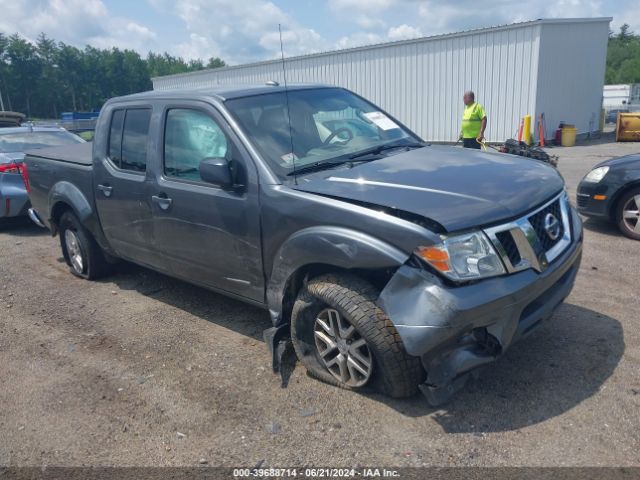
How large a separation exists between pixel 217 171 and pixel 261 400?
1.50m

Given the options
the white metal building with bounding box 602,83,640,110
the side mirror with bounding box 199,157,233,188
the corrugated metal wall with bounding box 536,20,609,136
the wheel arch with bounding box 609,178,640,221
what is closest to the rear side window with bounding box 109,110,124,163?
the side mirror with bounding box 199,157,233,188

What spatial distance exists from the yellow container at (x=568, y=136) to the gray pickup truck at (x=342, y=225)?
16012mm

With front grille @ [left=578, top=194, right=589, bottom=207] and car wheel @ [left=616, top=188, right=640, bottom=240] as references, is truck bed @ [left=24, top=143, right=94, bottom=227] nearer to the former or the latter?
front grille @ [left=578, top=194, right=589, bottom=207]

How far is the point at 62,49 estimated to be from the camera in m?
71.9

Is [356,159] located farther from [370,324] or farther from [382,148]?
[370,324]

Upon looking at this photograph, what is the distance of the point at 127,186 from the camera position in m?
4.73

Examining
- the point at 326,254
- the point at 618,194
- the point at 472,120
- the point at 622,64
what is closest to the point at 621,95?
the point at 472,120

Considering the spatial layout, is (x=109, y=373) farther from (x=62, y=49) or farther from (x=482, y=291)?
(x=62, y=49)

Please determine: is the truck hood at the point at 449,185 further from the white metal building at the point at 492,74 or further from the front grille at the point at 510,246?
the white metal building at the point at 492,74

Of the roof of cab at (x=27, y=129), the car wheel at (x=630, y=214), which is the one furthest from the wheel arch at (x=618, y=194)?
the roof of cab at (x=27, y=129)

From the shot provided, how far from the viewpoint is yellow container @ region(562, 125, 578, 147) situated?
61.1 feet

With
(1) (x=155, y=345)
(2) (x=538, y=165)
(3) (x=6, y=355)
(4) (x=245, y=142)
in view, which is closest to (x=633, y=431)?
(2) (x=538, y=165)

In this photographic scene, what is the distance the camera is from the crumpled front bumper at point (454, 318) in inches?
111

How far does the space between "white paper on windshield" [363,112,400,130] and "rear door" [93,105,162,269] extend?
183cm
